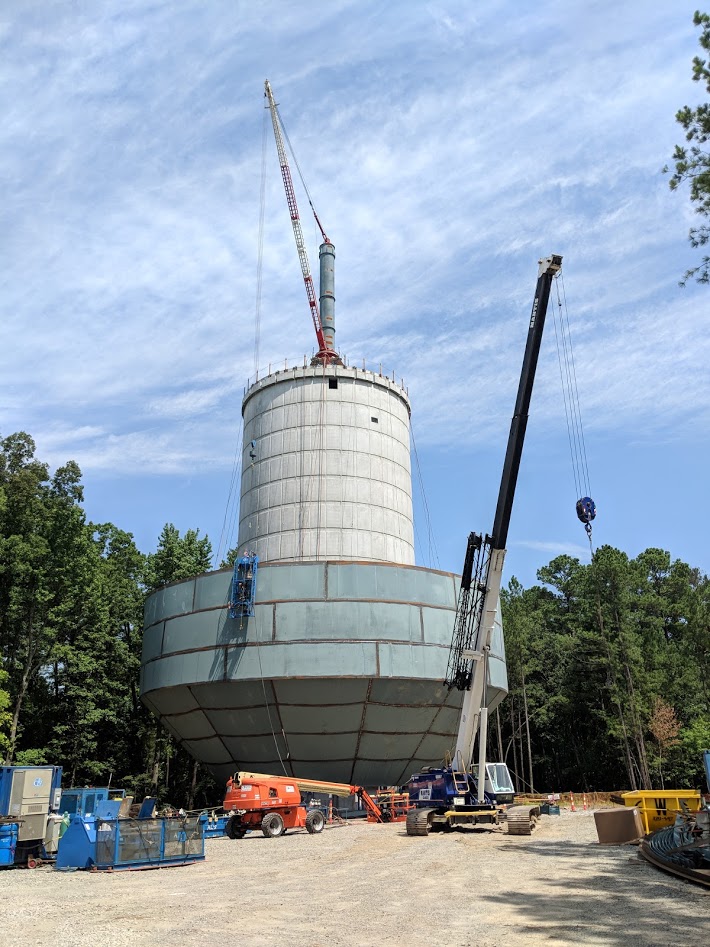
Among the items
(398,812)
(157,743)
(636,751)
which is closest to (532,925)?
(398,812)

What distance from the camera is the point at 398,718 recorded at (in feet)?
115

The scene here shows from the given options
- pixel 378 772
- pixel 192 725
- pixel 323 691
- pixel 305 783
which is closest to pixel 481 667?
pixel 305 783

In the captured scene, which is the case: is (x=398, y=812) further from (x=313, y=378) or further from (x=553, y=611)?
(x=553, y=611)

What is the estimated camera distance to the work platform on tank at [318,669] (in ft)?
110

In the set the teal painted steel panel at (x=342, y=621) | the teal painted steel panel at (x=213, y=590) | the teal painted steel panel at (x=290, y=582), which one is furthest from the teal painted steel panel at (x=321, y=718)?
the teal painted steel panel at (x=213, y=590)

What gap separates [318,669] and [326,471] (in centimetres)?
1274

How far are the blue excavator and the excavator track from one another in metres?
0.84

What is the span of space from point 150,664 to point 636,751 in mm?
38306

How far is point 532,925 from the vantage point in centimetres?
995

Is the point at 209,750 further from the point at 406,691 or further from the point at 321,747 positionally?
the point at 406,691

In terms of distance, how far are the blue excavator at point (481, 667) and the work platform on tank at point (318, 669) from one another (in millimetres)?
6854

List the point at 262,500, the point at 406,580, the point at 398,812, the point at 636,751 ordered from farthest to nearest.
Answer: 1. the point at 636,751
2. the point at 262,500
3. the point at 406,580
4. the point at 398,812

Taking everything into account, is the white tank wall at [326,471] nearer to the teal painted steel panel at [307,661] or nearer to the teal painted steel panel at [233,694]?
the teal painted steel panel at [307,661]

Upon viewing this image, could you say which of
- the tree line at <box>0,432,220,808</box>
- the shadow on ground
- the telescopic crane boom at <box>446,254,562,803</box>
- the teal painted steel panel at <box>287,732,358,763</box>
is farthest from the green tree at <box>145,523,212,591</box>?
the shadow on ground
